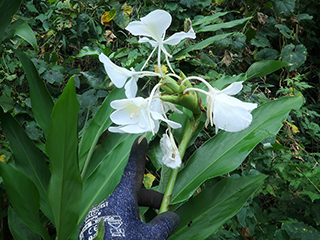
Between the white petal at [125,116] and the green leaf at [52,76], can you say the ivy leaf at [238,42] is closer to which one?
the green leaf at [52,76]

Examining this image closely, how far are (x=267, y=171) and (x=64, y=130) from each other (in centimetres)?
103

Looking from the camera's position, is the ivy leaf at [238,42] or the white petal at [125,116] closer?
the white petal at [125,116]

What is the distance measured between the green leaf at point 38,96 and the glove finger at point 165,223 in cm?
43

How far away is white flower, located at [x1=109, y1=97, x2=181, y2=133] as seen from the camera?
0.49 m

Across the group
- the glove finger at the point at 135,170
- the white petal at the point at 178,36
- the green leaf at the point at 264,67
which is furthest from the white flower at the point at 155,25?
the green leaf at the point at 264,67

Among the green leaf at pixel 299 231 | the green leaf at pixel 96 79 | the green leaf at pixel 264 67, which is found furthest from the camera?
the green leaf at pixel 96 79

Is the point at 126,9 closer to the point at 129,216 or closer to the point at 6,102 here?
the point at 6,102

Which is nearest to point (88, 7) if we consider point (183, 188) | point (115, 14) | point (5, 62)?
point (115, 14)

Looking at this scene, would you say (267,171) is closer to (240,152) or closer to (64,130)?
(240,152)

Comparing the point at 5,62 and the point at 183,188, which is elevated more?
the point at 5,62

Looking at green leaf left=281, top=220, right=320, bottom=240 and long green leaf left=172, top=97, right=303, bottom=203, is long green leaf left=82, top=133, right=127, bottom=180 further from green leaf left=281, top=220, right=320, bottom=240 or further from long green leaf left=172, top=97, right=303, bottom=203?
green leaf left=281, top=220, right=320, bottom=240

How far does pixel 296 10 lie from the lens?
1.81 m

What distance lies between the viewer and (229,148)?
70 centimetres

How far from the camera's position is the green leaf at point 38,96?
2.45 ft
